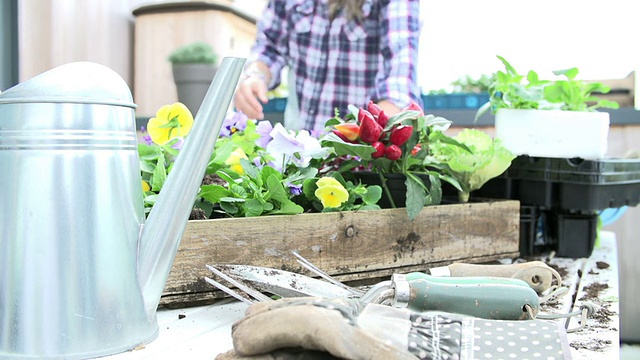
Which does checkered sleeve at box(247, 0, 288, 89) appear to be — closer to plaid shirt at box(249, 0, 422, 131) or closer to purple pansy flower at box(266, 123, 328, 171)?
plaid shirt at box(249, 0, 422, 131)

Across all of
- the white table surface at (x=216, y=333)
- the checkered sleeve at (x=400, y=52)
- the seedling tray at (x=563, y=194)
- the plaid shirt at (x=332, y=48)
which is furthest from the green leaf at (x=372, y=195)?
the plaid shirt at (x=332, y=48)

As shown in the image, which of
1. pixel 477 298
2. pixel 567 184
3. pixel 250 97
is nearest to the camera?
pixel 477 298

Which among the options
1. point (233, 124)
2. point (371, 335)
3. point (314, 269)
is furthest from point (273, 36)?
point (371, 335)

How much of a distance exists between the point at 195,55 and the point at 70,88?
212cm

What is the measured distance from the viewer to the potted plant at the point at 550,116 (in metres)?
0.94

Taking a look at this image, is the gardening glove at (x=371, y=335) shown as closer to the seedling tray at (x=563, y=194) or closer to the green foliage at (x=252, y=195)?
the green foliage at (x=252, y=195)

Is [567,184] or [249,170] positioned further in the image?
[567,184]

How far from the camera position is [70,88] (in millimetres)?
407

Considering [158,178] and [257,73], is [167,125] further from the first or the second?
[257,73]

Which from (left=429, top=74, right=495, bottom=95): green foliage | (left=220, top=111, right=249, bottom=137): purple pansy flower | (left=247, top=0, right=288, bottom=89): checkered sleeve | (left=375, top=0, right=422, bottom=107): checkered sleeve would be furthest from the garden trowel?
(left=429, top=74, right=495, bottom=95): green foliage

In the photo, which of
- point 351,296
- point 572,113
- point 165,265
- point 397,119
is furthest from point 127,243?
point 572,113

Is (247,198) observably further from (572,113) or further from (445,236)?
(572,113)

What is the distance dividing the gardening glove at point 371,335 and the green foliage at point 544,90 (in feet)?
1.96

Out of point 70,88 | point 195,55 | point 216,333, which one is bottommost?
point 216,333
